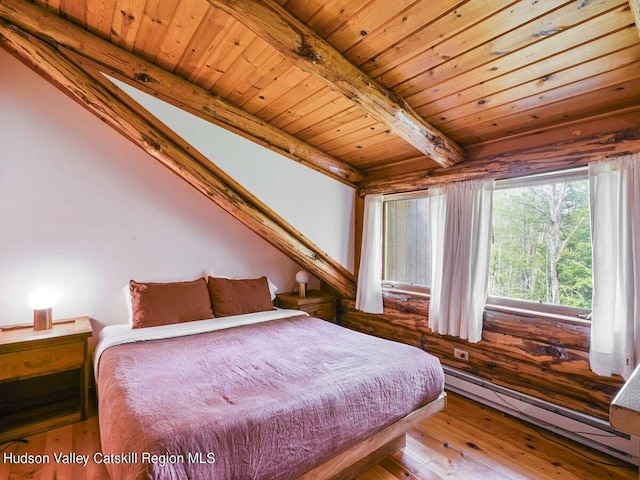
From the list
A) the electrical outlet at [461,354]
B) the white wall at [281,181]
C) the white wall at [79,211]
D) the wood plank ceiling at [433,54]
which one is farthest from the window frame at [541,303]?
the white wall at [79,211]

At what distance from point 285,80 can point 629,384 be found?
221 centimetres

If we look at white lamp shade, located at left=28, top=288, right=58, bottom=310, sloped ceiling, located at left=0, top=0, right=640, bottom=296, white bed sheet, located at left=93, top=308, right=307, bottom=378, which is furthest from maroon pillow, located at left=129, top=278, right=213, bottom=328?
sloped ceiling, located at left=0, top=0, right=640, bottom=296

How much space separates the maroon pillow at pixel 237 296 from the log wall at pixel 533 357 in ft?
4.83

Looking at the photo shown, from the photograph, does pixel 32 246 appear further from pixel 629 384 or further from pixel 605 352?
pixel 605 352

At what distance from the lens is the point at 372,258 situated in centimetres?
334

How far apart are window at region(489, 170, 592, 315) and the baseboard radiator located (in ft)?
2.14

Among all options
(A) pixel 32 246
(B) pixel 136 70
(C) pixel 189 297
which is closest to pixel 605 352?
(C) pixel 189 297

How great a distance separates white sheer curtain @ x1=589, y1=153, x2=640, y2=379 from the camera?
1820mm

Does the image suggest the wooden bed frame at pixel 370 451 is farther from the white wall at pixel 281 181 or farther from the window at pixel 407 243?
the white wall at pixel 281 181

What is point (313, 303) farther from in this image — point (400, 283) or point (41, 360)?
point (41, 360)

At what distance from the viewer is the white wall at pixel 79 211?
2354 mm

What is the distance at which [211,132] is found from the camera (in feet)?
7.98

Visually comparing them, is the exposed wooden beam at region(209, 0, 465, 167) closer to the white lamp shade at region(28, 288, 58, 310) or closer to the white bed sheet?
the white bed sheet

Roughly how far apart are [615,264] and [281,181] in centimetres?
239
